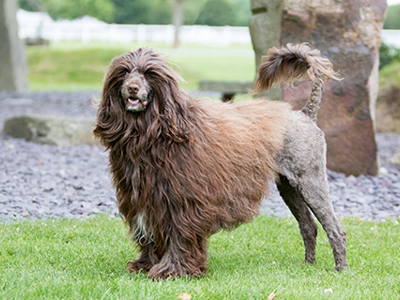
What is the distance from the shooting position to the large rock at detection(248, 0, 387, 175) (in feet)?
26.6

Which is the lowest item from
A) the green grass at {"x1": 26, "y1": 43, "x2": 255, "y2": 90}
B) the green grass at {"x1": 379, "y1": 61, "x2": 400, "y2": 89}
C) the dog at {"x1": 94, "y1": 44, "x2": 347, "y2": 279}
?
the green grass at {"x1": 26, "y1": 43, "x2": 255, "y2": 90}

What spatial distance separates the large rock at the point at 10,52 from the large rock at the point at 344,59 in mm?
12159

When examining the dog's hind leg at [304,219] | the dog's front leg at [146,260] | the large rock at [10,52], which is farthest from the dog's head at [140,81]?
the large rock at [10,52]

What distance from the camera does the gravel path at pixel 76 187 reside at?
665cm

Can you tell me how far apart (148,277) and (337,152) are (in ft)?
16.3

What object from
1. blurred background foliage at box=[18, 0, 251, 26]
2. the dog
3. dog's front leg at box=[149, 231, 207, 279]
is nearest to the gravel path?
the dog

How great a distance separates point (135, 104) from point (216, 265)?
1.81 m

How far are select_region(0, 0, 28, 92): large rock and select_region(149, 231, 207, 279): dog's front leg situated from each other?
1515 centimetres

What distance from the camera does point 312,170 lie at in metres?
4.74

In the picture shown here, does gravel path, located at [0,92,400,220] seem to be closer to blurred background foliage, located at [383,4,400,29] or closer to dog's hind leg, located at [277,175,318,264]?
dog's hind leg, located at [277,175,318,264]

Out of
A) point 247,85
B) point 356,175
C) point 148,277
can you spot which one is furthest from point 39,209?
point 247,85

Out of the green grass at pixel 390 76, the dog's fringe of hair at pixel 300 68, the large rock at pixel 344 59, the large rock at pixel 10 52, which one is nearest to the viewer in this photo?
the dog's fringe of hair at pixel 300 68

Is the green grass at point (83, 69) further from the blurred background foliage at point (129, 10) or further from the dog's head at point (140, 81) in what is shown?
the dog's head at point (140, 81)

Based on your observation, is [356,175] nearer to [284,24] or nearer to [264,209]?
[264,209]
